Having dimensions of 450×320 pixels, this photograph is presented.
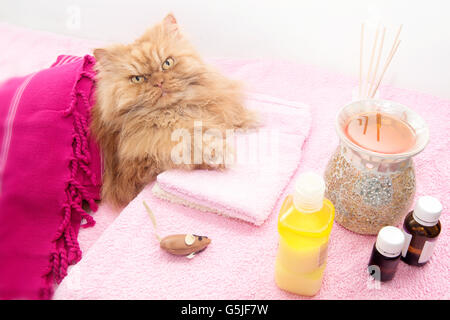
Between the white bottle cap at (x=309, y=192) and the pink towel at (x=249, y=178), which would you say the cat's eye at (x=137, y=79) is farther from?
the white bottle cap at (x=309, y=192)

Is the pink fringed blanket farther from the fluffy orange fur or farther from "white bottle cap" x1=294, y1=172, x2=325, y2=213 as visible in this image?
"white bottle cap" x1=294, y1=172, x2=325, y2=213

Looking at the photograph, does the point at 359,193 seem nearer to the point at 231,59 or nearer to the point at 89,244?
the point at 89,244

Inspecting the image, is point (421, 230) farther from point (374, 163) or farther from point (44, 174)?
point (44, 174)

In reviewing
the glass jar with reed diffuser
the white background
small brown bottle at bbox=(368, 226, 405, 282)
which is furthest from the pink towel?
the white background

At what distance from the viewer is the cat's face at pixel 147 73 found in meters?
Result: 1.06

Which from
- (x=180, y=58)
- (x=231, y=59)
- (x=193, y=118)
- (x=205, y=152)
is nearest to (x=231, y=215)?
(x=205, y=152)

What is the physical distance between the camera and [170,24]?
1149 millimetres

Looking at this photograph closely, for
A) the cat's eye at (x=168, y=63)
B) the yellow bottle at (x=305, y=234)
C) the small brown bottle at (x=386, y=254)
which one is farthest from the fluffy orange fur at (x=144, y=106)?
the small brown bottle at (x=386, y=254)

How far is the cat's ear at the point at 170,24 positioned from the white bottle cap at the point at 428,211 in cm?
79

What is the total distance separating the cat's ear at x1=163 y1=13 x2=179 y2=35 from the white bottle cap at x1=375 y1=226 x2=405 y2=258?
0.78 m

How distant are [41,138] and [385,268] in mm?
835

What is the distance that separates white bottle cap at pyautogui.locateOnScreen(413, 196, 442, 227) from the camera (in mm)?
766

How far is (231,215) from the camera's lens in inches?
38.8

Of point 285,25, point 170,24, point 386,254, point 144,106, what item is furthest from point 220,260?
point 285,25
